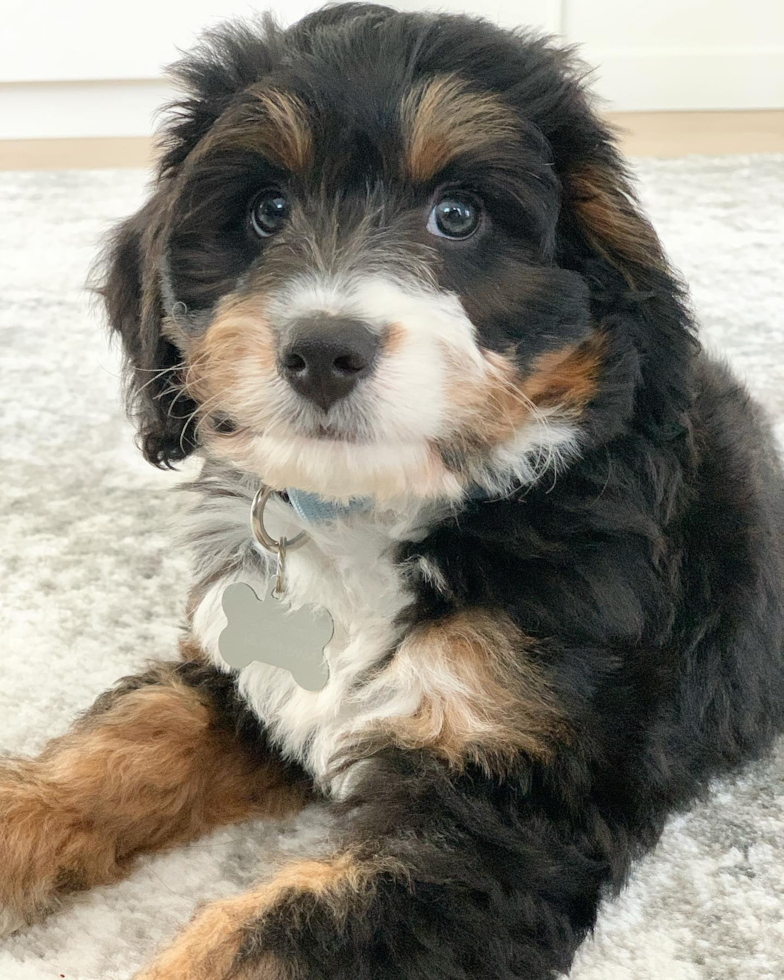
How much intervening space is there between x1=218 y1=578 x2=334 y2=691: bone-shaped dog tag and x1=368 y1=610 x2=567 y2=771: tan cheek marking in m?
0.18

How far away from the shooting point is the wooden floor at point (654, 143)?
22.5 feet

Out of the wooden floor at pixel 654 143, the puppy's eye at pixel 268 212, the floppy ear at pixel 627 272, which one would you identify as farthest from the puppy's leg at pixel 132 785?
the wooden floor at pixel 654 143

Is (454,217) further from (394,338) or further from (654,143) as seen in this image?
(654,143)

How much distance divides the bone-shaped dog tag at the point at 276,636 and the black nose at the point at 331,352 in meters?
0.49

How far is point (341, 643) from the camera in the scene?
204cm

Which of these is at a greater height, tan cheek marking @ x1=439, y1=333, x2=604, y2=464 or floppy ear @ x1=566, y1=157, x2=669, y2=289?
floppy ear @ x1=566, y1=157, x2=669, y2=289

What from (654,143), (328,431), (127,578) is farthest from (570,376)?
(654,143)

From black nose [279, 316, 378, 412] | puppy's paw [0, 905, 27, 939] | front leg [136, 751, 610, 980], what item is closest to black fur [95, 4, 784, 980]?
front leg [136, 751, 610, 980]

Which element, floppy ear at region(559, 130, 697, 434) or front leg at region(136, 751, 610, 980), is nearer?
front leg at region(136, 751, 610, 980)

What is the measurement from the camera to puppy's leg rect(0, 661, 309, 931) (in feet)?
6.53

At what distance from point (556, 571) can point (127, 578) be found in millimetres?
1477

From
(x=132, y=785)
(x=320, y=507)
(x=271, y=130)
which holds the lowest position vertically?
(x=132, y=785)

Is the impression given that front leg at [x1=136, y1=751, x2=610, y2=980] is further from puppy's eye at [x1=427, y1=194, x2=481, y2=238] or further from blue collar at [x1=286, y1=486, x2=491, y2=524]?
puppy's eye at [x1=427, y1=194, x2=481, y2=238]

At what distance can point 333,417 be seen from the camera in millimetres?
1762
